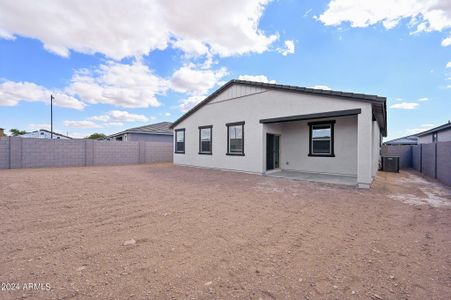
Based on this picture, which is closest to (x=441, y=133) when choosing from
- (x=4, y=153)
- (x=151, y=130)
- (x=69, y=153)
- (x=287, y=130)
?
(x=287, y=130)

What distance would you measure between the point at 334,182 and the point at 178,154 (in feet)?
37.2

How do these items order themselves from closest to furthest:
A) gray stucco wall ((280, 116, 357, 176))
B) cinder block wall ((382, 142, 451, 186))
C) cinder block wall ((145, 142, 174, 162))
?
cinder block wall ((382, 142, 451, 186)) → gray stucco wall ((280, 116, 357, 176)) → cinder block wall ((145, 142, 174, 162))

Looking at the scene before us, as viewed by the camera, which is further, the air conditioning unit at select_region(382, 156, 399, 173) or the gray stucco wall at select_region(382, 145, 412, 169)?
the gray stucco wall at select_region(382, 145, 412, 169)

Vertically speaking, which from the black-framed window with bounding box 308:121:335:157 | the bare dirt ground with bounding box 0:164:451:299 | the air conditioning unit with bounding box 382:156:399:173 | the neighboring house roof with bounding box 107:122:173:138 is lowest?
the bare dirt ground with bounding box 0:164:451:299

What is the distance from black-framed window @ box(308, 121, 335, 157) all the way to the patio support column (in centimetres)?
265

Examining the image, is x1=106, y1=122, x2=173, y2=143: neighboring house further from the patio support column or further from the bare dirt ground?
the patio support column

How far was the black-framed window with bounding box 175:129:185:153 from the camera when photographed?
16.0 meters

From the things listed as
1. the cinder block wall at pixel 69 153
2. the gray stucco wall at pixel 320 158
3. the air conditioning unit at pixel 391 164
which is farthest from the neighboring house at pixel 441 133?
the cinder block wall at pixel 69 153

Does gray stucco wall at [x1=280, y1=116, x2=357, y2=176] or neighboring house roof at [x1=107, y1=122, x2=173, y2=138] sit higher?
neighboring house roof at [x1=107, y1=122, x2=173, y2=138]

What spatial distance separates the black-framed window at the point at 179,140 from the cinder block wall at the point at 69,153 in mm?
3655

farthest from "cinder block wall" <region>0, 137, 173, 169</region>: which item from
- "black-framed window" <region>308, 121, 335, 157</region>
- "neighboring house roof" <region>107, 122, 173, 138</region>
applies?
"black-framed window" <region>308, 121, 335, 157</region>

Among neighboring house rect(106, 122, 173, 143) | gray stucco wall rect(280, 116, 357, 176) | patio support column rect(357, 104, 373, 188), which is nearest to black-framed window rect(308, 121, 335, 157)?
gray stucco wall rect(280, 116, 357, 176)

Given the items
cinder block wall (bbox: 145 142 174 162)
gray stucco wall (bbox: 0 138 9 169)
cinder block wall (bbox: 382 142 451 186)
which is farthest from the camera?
cinder block wall (bbox: 145 142 174 162)

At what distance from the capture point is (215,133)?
13250 millimetres
